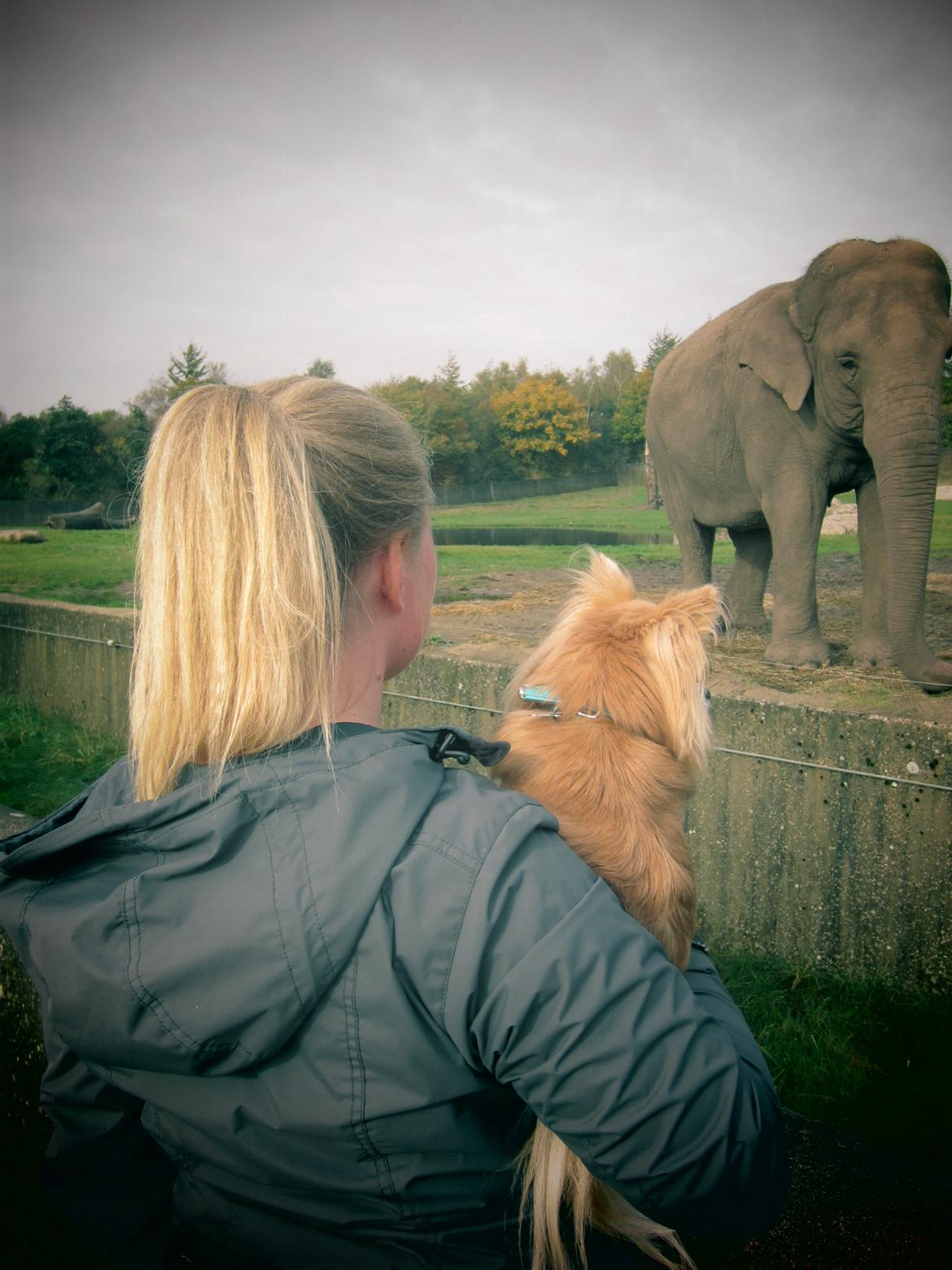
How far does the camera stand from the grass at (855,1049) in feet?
9.45

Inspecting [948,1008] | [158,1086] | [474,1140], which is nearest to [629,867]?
[474,1140]

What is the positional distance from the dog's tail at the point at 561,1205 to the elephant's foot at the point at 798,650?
13.6 ft

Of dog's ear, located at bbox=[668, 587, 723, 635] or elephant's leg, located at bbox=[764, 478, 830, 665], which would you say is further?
elephant's leg, located at bbox=[764, 478, 830, 665]

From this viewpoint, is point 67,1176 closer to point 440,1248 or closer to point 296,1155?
point 296,1155

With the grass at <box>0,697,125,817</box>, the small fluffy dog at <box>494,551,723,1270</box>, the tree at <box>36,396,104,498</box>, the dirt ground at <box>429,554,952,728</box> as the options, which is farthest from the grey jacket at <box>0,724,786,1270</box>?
the tree at <box>36,396,104,498</box>

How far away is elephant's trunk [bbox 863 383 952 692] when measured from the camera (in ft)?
15.8

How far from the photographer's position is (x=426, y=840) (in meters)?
1.04

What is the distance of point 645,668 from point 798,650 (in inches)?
149

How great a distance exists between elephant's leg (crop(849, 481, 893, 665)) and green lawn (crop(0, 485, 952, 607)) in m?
0.59

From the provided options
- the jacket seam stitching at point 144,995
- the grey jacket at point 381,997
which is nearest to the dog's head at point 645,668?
the grey jacket at point 381,997

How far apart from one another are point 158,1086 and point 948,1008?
10.4 feet

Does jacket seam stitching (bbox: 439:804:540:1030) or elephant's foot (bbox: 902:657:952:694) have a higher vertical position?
jacket seam stitching (bbox: 439:804:540:1030)

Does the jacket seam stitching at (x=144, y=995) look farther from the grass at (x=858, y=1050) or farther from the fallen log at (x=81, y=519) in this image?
the fallen log at (x=81, y=519)

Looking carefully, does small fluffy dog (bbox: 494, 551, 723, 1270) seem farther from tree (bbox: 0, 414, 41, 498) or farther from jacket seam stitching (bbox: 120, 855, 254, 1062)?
tree (bbox: 0, 414, 41, 498)
